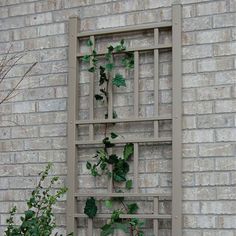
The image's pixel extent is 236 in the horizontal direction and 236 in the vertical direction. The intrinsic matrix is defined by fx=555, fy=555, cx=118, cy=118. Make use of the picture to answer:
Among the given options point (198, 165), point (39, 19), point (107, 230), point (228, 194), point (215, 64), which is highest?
point (39, 19)

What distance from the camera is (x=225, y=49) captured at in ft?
10.7

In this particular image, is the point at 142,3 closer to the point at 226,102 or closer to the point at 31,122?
the point at 226,102

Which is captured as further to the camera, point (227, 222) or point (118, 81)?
point (118, 81)

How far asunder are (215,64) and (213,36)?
169 mm

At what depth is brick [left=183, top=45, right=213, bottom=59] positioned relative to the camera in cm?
330

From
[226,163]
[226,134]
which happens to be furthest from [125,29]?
[226,163]

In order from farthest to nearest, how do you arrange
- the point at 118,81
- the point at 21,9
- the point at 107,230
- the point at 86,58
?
1. the point at 21,9
2. the point at 86,58
3. the point at 118,81
4. the point at 107,230

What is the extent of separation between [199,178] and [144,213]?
40 centimetres

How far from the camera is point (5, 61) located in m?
3.89

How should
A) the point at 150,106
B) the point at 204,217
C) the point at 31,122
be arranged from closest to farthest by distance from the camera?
the point at 204,217, the point at 150,106, the point at 31,122

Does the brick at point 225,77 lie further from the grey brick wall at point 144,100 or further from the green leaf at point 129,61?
the green leaf at point 129,61

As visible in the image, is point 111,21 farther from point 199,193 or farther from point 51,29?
point 199,193

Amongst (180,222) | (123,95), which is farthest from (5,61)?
(180,222)

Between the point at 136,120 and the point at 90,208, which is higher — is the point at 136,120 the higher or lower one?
the higher one
